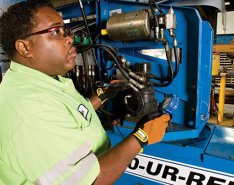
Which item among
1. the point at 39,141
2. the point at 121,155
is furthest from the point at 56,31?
the point at 121,155

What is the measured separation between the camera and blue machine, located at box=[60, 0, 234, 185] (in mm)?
1298

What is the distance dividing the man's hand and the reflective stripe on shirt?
2.37 feet

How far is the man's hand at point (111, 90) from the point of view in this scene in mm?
1513

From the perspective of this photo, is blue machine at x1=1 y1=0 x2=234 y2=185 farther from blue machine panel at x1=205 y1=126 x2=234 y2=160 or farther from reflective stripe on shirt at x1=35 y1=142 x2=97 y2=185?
reflective stripe on shirt at x1=35 y1=142 x2=97 y2=185

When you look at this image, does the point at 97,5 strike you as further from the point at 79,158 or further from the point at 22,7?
the point at 79,158

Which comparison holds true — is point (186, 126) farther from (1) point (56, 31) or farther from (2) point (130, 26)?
(1) point (56, 31)

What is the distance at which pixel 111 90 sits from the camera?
1.56 metres

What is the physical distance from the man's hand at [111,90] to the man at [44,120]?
0.47 metres

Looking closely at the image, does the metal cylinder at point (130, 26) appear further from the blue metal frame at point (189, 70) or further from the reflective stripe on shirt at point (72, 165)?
the reflective stripe on shirt at point (72, 165)

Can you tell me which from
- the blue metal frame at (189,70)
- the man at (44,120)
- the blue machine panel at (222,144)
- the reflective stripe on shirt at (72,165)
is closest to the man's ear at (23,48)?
the man at (44,120)

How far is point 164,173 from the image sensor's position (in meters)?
1.41

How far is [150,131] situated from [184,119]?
1.79ft

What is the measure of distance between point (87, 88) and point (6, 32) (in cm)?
96


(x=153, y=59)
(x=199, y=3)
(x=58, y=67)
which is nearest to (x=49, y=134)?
(x=58, y=67)
